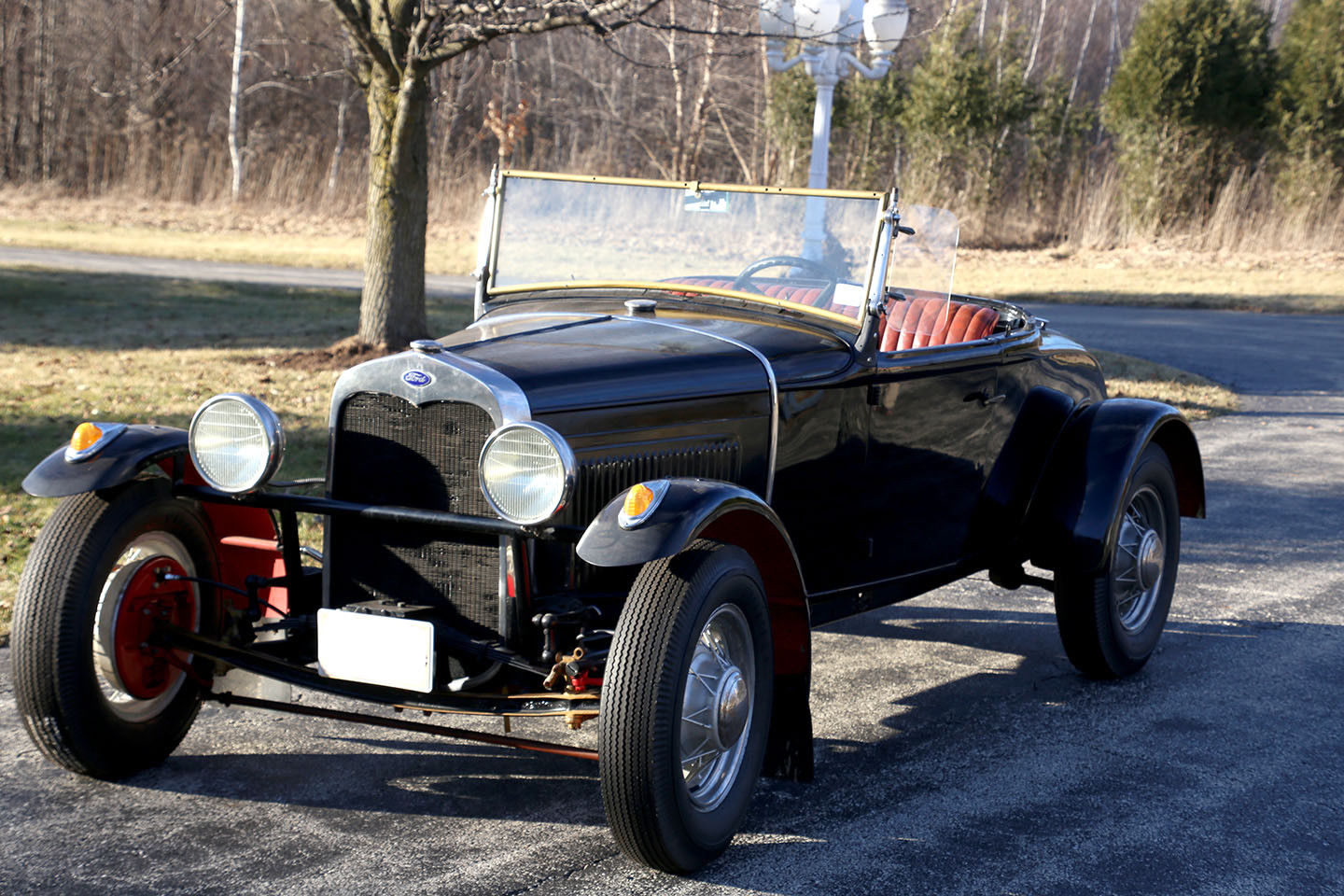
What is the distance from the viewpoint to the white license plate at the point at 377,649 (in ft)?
9.58

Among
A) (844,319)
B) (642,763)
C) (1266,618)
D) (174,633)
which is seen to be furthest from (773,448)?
(1266,618)

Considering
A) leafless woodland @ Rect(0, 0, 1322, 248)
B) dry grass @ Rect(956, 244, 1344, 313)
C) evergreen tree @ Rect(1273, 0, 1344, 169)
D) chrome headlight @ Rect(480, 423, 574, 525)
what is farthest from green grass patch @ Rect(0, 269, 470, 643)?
evergreen tree @ Rect(1273, 0, 1344, 169)

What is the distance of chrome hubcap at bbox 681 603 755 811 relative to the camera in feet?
Result: 9.66

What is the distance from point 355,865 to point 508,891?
0.39m

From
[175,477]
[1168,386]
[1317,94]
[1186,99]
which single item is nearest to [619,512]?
[175,477]

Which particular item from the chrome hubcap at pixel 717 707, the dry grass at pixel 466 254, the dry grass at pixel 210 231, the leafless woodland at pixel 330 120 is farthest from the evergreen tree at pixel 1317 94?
the chrome hubcap at pixel 717 707

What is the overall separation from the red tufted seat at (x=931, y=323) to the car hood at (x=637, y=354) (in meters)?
0.94

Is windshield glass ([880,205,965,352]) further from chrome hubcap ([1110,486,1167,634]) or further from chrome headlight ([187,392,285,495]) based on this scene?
chrome headlight ([187,392,285,495])

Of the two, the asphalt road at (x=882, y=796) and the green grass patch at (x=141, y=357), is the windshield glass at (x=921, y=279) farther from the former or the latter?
the green grass patch at (x=141, y=357)

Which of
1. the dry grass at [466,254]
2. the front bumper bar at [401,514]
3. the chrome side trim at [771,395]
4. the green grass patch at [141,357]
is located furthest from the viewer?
the dry grass at [466,254]

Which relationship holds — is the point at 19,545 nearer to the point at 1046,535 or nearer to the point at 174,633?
the point at 174,633

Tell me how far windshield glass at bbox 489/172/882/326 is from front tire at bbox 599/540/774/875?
51.5 inches

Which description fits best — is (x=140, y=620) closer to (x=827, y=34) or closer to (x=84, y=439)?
(x=84, y=439)

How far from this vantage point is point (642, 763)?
270 cm
